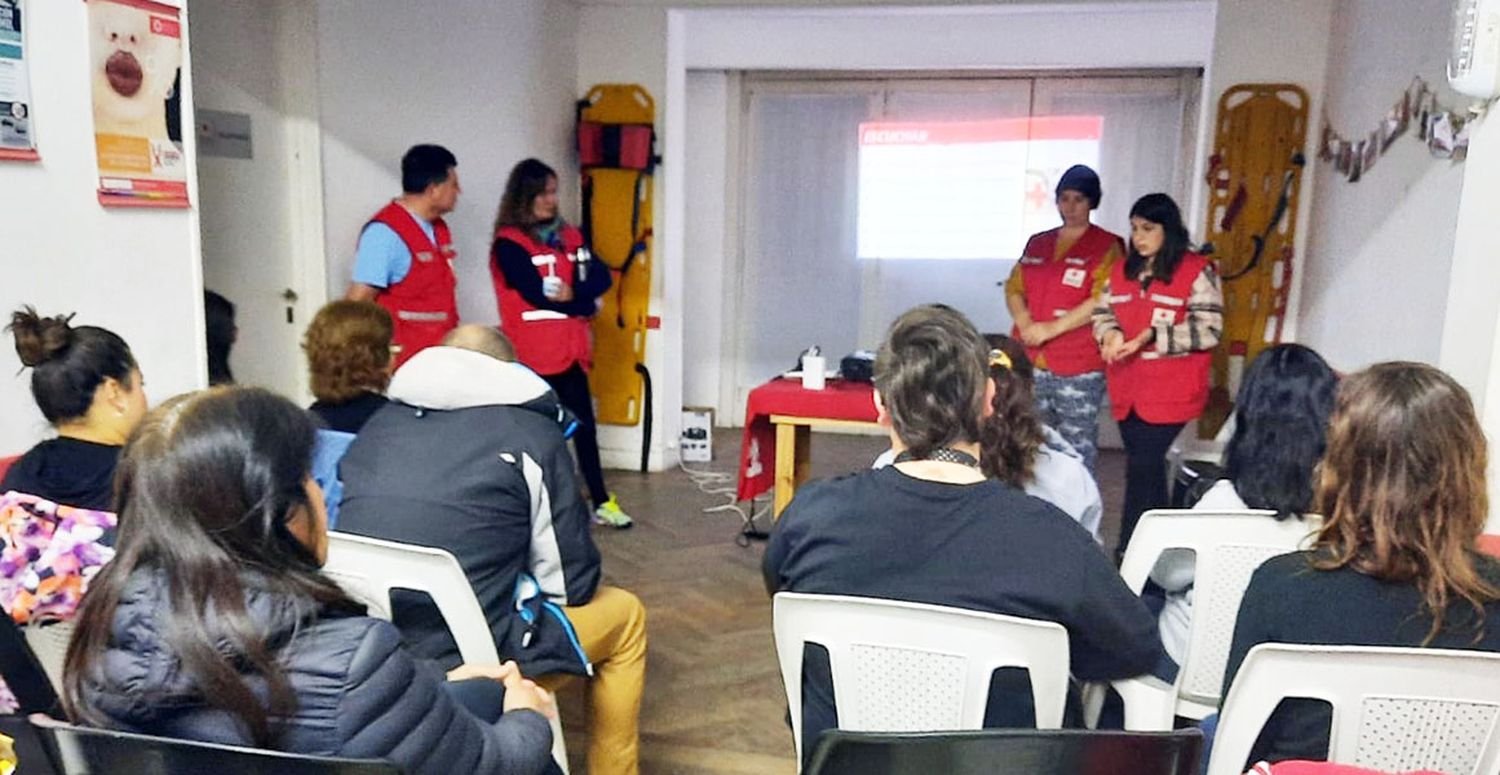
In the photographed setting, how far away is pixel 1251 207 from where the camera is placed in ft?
15.5

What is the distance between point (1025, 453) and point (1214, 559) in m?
0.42

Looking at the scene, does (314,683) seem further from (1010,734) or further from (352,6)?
(352,6)

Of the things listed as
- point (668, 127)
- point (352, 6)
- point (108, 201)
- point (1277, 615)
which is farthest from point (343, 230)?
point (1277, 615)

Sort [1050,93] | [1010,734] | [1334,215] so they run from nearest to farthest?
1. [1010,734]
2. [1334,215]
3. [1050,93]

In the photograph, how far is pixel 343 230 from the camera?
12.6 feet

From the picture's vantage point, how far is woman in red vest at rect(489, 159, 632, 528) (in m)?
4.35

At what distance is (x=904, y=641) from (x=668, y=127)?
4.09 metres

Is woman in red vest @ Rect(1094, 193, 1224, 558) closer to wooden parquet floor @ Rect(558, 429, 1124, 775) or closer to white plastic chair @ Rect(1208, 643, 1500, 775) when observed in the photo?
wooden parquet floor @ Rect(558, 429, 1124, 775)

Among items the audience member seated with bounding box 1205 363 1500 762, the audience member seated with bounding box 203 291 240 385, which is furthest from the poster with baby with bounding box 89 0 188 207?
the audience member seated with bounding box 1205 363 1500 762

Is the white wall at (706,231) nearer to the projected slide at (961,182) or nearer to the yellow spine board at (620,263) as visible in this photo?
the projected slide at (961,182)

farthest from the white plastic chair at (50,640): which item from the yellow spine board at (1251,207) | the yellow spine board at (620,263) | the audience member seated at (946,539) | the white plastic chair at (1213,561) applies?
the yellow spine board at (1251,207)

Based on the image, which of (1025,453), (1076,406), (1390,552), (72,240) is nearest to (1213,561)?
(1025,453)

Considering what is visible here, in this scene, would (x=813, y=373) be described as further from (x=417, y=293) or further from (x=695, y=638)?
(x=417, y=293)

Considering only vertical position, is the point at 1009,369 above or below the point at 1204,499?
above
